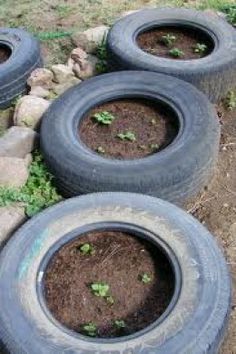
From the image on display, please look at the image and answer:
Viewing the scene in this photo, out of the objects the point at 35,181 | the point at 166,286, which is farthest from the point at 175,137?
the point at 166,286

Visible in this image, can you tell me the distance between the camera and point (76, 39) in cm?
548

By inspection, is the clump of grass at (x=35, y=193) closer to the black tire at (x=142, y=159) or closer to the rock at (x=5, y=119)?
the black tire at (x=142, y=159)

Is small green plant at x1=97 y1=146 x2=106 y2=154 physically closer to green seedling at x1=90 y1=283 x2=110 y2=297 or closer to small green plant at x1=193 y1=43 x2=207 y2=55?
green seedling at x1=90 y1=283 x2=110 y2=297

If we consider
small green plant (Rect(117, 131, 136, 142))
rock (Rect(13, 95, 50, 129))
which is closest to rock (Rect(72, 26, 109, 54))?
rock (Rect(13, 95, 50, 129))

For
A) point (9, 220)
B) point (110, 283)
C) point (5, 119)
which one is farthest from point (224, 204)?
point (5, 119)

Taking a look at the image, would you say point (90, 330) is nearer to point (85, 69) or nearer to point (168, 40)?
point (85, 69)

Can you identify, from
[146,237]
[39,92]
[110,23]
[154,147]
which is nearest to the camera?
[146,237]

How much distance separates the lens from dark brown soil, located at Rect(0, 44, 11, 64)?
510 centimetres

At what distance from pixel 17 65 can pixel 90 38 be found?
3.20 feet

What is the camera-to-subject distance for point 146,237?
10.0 ft

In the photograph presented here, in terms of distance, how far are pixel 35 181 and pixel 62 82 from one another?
1.30m

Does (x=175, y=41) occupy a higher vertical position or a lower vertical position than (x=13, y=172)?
higher

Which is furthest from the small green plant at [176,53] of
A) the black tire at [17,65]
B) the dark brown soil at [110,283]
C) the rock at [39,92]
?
the dark brown soil at [110,283]

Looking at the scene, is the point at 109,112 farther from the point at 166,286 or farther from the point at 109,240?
the point at 166,286
